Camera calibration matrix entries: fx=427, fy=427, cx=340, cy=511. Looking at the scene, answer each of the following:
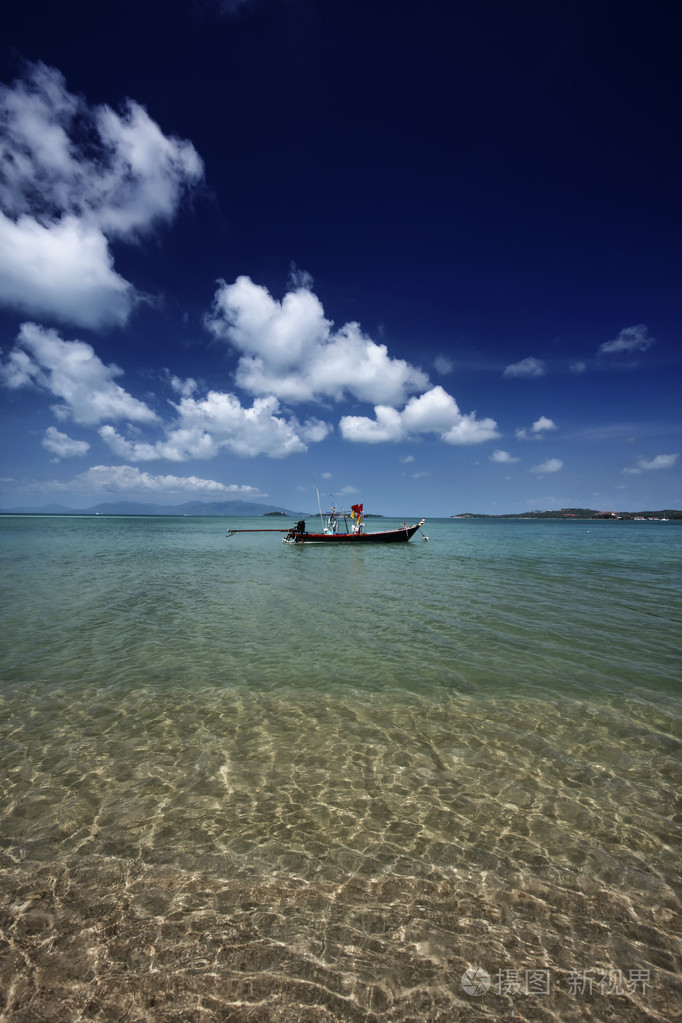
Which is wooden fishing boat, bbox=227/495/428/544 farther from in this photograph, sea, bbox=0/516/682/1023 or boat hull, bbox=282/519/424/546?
sea, bbox=0/516/682/1023

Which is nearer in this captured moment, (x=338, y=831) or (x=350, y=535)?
(x=338, y=831)

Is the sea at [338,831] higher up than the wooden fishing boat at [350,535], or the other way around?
the wooden fishing boat at [350,535]

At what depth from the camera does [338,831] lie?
560 cm

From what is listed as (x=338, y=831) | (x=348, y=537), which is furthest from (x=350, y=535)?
(x=338, y=831)

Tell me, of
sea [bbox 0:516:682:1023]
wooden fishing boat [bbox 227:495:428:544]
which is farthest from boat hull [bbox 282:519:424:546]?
sea [bbox 0:516:682:1023]

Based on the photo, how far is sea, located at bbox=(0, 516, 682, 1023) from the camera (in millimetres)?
3703

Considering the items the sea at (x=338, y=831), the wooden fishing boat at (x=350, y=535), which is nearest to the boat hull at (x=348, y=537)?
the wooden fishing boat at (x=350, y=535)

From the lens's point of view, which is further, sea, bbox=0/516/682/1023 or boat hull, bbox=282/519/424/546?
boat hull, bbox=282/519/424/546

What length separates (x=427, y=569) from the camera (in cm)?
3356

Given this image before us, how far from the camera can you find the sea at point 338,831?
3.70 meters

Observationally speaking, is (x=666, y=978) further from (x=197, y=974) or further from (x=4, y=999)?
(x=4, y=999)

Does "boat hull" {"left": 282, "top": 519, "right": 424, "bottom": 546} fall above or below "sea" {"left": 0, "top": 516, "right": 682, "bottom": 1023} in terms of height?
above

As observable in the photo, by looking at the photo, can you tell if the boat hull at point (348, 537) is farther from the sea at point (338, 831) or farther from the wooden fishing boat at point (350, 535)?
the sea at point (338, 831)

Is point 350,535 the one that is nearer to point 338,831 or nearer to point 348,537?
point 348,537
